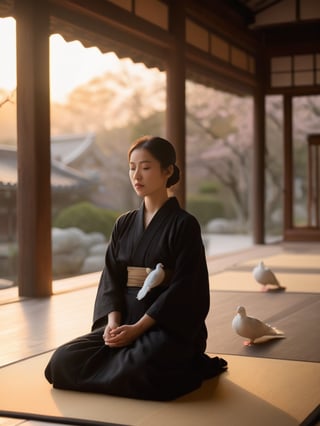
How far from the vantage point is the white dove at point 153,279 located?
262 centimetres

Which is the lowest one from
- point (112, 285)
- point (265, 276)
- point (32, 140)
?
point (265, 276)

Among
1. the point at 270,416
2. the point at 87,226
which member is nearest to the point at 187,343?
the point at 270,416

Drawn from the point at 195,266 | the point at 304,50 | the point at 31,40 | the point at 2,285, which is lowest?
the point at 2,285

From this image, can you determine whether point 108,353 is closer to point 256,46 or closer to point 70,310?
point 70,310

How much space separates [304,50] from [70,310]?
6475 millimetres

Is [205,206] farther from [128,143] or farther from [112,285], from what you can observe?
[112,285]

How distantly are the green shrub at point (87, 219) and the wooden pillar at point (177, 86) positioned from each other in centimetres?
666

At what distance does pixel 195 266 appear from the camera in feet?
8.67

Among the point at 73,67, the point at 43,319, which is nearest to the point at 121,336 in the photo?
the point at 43,319

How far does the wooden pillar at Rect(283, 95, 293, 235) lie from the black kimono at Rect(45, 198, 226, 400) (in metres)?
7.51

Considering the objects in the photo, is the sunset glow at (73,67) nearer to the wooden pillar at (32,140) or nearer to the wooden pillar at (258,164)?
the wooden pillar at (258,164)

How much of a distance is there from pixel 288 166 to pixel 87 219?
4.90 meters

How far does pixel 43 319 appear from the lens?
410cm

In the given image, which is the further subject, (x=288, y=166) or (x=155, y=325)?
(x=288, y=166)
